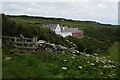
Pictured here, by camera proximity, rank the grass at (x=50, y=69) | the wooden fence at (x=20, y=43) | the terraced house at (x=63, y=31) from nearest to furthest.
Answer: the grass at (x=50, y=69), the wooden fence at (x=20, y=43), the terraced house at (x=63, y=31)

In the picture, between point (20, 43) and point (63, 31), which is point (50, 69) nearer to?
point (20, 43)

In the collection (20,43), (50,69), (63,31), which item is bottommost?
(50,69)

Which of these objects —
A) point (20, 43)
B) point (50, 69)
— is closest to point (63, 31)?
point (20, 43)

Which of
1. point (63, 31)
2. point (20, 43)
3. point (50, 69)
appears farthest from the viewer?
point (63, 31)

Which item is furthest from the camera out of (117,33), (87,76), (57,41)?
(117,33)

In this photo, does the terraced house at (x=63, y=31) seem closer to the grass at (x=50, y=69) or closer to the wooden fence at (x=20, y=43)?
the wooden fence at (x=20, y=43)

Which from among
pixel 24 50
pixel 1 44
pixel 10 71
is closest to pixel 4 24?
pixel 1 44

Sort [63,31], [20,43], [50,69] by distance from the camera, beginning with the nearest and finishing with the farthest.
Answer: [50,69], [20,43], [63,31]

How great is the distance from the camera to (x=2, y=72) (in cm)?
847

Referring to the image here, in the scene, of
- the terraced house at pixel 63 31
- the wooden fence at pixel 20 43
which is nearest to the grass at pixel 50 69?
the wooden fence at pixel 20 43

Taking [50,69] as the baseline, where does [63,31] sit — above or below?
above

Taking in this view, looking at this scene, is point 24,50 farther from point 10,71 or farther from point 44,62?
point 10,71

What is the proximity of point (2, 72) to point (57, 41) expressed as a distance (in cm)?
1424

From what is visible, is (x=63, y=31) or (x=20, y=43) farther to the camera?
(x=63, y=31)
